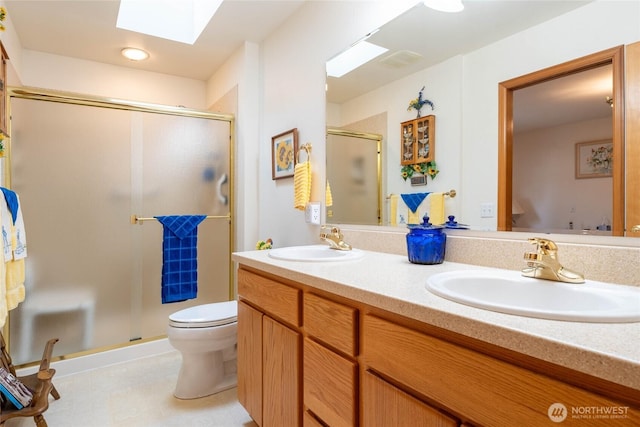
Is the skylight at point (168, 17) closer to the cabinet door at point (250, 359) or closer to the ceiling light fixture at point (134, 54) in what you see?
the ceiling light fixture at point (134, 54)

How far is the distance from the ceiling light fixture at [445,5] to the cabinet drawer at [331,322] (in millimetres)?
1231

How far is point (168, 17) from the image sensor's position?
2.62 metres

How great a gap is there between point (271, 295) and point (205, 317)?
0.79 m

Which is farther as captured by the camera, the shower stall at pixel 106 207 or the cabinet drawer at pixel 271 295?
the shower stall at pixel 106 207

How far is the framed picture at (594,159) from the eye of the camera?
974 millimetres

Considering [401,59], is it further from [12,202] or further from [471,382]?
[12,202]

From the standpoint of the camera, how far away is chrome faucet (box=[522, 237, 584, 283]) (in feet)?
3.01

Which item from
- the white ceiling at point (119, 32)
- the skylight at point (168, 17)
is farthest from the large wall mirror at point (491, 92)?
the skylight at point (168, 17)

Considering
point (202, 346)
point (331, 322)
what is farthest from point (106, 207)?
point (331, 322)

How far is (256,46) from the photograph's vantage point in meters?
2.71

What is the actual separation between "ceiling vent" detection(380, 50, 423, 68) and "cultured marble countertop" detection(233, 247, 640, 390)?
37.4 inches

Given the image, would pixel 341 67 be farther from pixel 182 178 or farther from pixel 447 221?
pixel 182 178

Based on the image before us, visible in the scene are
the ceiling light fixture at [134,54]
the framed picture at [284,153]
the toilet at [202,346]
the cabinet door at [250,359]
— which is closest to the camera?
the cabinet door at [250,359]

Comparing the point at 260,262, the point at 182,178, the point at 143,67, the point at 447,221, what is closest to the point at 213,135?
the point at 182,178
